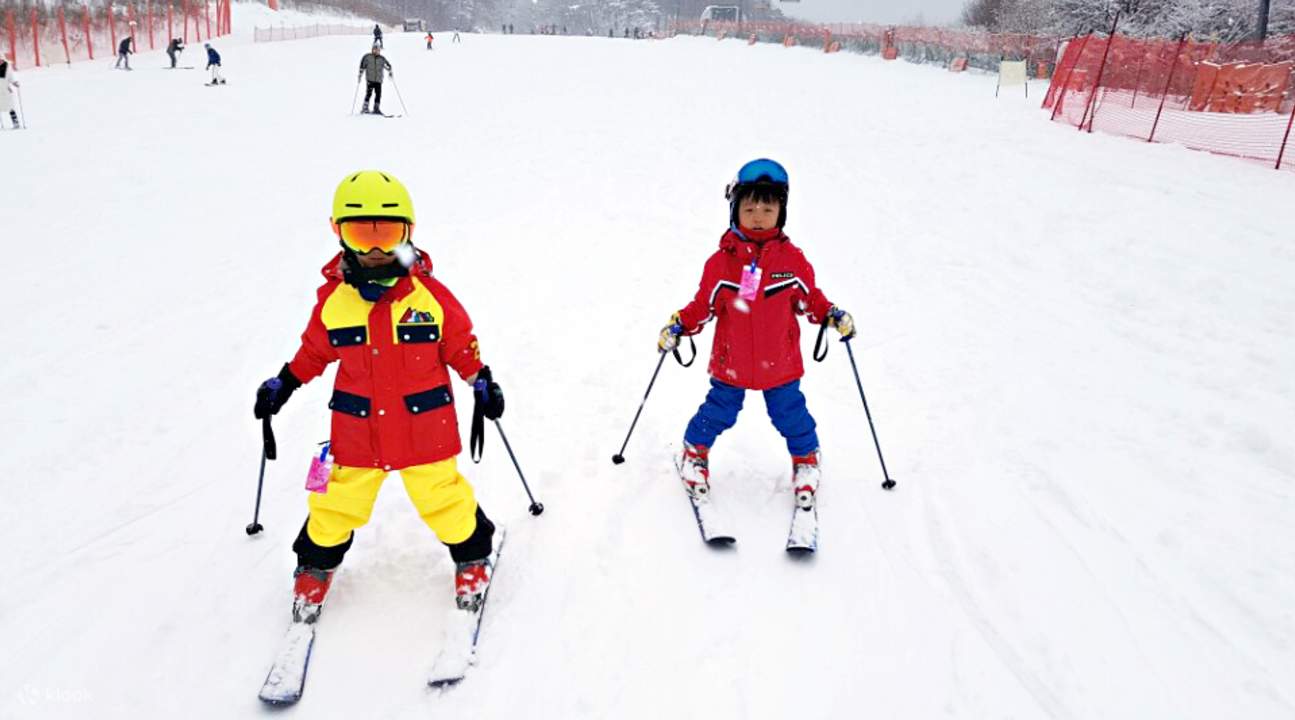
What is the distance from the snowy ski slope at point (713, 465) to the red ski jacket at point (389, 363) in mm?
872

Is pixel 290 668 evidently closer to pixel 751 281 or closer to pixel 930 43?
pixel 751 281

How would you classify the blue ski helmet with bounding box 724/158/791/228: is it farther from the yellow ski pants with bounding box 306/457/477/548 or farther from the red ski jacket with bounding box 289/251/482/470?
the yellow ski pants with bounding box 306/457/477/548

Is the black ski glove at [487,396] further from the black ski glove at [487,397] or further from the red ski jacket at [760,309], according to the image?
the red ski jacket at [760,309]

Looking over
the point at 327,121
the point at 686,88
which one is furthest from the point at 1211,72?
the point at 327,121

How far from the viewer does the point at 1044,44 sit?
31.4 metres

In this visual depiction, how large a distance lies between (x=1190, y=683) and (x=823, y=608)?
1.57 m

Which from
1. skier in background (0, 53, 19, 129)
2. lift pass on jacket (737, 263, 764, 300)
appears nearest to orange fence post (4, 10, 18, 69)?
skier in background (0, 53, 19, 129)

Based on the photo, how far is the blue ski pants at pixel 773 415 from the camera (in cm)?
399

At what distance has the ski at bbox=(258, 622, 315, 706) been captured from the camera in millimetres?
2857

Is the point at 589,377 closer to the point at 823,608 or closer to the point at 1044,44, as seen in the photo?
the point at 823,608

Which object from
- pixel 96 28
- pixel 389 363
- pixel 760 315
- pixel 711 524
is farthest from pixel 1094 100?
pixel 96 28

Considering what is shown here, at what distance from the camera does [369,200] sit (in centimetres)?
289

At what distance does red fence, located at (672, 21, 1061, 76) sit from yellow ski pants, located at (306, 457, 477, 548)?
99.1ft

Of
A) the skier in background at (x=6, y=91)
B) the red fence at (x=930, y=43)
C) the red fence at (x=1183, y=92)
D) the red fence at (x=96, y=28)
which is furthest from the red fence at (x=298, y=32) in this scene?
the red fence at (x=1183, y=92)
